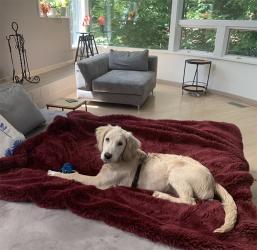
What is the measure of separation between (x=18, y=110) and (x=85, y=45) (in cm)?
395

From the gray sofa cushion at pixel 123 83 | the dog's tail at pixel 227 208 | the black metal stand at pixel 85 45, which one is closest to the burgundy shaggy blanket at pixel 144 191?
the dog's tail at pixel 227 208

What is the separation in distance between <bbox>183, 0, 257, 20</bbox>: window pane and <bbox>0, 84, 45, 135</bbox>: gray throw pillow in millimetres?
3669

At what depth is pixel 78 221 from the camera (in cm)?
121

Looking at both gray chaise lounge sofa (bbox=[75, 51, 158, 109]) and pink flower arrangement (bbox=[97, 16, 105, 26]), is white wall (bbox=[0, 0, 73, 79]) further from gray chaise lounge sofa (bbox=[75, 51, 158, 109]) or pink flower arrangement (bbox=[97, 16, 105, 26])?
gray chaise lounge sofa (bbox=[75, 51, 158, 109])

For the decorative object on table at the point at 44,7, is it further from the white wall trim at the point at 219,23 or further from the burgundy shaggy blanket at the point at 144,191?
the burgundy shaggy blanket at the point at 144,191

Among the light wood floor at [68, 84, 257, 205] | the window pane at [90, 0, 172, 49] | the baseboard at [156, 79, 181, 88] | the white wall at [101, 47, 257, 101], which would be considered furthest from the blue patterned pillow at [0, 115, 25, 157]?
the window pane at [90, 0, 172, 49]

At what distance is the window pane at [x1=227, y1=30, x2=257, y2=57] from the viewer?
4.25m

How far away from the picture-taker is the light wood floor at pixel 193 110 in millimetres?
3531

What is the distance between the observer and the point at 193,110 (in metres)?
3.90

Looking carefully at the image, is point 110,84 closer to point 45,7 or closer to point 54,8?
point 45,7

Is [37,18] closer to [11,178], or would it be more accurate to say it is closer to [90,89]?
[90,89]

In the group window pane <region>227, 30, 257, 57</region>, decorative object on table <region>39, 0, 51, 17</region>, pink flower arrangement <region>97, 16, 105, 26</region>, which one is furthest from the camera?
pink flower arrangement <region>97, 16, 105, 26</region>

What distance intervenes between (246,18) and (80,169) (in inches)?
151

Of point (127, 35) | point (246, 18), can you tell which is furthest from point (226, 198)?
point (127, 35)
